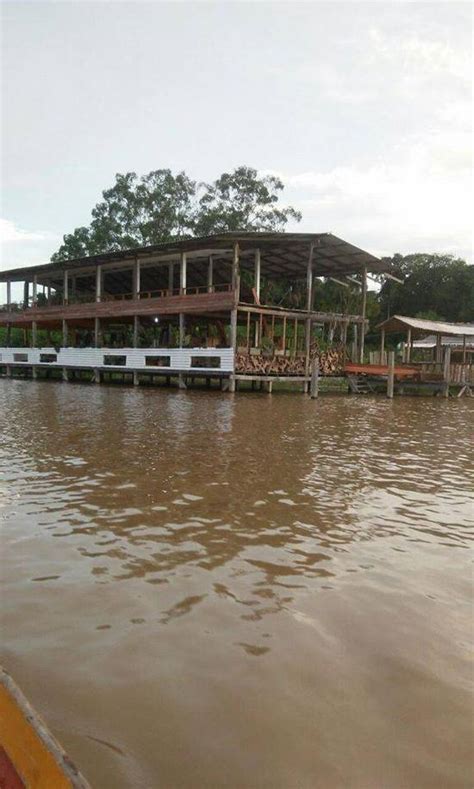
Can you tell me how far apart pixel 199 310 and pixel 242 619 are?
22.6 m

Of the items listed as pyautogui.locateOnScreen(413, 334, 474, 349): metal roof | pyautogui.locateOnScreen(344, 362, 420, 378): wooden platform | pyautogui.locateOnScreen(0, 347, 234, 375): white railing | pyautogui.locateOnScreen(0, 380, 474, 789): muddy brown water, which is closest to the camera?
pyautogui.locateOnScreen(0, 380, 474, 789): muddy brown water

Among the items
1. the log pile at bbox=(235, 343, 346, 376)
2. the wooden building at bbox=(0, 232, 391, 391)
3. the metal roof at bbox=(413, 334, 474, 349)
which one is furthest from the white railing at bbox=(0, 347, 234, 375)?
the metal roof at bbox=(413, 334, 474, 349)

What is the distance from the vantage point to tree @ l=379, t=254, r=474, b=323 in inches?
2186

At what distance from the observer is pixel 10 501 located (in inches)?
249

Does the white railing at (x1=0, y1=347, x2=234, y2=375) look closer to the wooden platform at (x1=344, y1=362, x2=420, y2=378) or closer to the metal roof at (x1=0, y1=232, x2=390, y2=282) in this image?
the metal roof at (x1=0, y1=232, x2=390, y2=282)

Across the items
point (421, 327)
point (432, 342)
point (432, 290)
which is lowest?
point (421, 327)

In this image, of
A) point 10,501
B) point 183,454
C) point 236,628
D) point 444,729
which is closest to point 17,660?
point 236,628

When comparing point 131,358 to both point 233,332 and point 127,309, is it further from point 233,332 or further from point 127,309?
point 233,332

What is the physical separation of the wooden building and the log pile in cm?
5

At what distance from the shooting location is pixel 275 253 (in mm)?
27391

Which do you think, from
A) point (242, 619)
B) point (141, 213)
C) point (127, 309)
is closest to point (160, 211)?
point (141, 213)

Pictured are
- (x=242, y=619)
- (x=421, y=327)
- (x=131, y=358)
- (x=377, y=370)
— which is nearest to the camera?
(x=242, y=619)

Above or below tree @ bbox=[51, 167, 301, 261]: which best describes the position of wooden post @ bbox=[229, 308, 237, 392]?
below

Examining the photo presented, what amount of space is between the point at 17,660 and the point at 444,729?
7.38 feet
